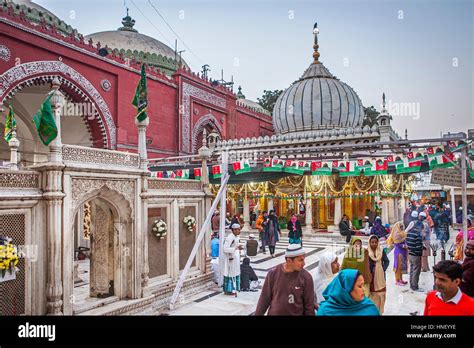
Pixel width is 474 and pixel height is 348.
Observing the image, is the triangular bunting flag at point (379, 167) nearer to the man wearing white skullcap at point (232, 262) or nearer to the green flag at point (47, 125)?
the man wearing white skullcap at point (232, 262)

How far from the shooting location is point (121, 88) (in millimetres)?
14000

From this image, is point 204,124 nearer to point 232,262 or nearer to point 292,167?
point 292,167

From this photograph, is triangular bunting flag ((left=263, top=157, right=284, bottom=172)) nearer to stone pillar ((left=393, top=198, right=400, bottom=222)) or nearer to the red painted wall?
the red painted wall

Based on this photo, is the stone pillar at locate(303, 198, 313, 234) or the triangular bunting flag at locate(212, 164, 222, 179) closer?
the triangular bunting flag at locate(212, 164, 222, 179)

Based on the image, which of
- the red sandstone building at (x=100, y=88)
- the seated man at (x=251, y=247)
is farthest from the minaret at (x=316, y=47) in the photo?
the seated man at (x=251, y=247)

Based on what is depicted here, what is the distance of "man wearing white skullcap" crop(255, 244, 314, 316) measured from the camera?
Answer: 10.1 ft

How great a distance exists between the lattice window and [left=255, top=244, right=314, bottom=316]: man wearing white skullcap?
344 centimetres

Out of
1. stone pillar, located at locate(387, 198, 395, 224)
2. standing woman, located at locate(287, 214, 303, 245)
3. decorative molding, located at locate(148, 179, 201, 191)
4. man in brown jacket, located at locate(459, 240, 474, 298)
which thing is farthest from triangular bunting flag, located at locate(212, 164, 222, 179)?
man in brown jacket, located at locate(459, 240, 474, 298)

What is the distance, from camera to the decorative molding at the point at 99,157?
5328mm
